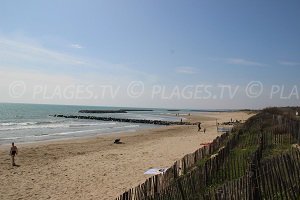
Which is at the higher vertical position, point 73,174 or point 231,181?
point 231,181

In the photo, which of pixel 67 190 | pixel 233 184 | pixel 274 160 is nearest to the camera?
pixel 233 184

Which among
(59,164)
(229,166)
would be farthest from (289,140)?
(59,164)

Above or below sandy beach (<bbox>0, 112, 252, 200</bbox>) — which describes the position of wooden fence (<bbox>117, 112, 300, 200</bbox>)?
above

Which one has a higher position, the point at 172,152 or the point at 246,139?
the point at 246,139

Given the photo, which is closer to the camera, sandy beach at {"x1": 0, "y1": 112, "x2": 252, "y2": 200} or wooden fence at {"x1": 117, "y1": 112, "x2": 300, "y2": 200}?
wooden fence at {"x1": 117, "y1": 112, "x2": 300, "y2": 200}

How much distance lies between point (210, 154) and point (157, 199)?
24.1ft

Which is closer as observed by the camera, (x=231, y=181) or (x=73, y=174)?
(x=231, y=181)

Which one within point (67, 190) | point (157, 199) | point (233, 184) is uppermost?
point (233, 184)

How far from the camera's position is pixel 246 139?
1639 centimetres

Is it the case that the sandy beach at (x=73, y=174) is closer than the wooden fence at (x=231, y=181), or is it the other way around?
the wooden fence at (x=231, y=181)

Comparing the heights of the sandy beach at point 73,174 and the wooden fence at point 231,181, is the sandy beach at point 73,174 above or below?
below

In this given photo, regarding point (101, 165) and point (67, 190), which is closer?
point (67, 190)

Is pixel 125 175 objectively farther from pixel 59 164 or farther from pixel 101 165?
pixel 59 164

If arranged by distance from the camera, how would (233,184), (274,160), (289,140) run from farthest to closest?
(289,140) < (274,160) < (233,184)
